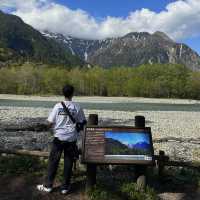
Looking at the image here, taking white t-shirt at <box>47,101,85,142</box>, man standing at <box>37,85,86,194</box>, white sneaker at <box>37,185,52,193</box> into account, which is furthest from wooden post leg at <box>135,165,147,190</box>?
white sneaker at <box>37,185,52,193</box>

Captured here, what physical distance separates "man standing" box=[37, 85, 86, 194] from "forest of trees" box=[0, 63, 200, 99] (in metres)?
140

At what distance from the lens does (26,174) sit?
10.8 metres

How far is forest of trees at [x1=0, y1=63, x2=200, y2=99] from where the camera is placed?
14888 cm

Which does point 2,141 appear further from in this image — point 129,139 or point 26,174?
point 129,139

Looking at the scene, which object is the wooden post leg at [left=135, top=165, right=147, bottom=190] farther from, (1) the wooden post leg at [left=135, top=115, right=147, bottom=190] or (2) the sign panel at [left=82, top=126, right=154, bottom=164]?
(2) the sign panel at [left=82, top=126, right=154, bottom=164]

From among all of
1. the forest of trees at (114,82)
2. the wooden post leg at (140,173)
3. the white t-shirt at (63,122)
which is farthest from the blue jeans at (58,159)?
the forest of trees at (114,82)

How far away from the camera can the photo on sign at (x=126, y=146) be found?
9070mm

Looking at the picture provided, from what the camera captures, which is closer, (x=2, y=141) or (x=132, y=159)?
(x=132, y=159)

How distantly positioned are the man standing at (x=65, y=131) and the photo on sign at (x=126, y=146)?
2.56 ft

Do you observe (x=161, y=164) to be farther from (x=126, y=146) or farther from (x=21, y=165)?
(x=21, y=165)

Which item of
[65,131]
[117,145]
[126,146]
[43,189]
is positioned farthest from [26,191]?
[126,146]

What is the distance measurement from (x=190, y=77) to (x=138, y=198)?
14740 centimetres

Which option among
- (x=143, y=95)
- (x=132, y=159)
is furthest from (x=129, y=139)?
(x=143, y=95)

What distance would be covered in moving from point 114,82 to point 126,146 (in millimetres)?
148156
